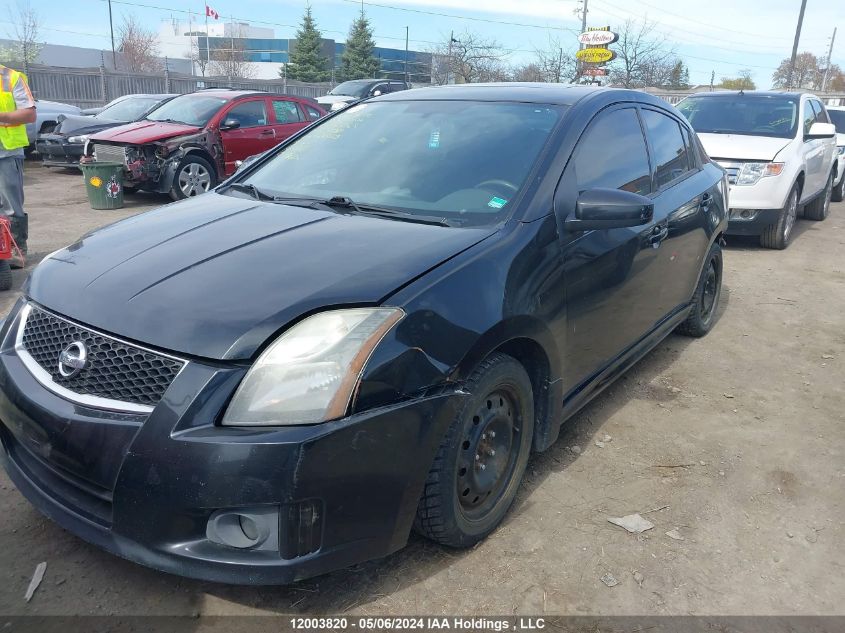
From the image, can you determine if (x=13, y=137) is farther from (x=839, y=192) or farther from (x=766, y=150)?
(x=839, y=192)

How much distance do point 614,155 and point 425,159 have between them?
1008mm

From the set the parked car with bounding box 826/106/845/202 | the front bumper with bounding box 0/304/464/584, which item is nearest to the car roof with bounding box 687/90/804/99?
the parked car with bounding box 826/106/845/202

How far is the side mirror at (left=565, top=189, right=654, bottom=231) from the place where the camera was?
2.90m

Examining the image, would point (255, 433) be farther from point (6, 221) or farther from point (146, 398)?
point (6, 221)

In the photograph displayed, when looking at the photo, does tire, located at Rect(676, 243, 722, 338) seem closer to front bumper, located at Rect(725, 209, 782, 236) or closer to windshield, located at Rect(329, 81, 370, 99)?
front bumper, located at Rect(725, 209, 782, 236)

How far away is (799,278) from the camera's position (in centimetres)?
720

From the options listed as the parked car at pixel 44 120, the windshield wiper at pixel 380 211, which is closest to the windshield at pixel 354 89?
the parked car at pixel 44 120

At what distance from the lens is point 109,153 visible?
390 inches

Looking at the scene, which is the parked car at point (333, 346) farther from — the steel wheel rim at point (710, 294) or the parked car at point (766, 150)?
the parked car at point (766, 150)

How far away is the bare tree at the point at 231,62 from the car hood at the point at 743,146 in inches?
2034

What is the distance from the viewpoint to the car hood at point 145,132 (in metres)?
9.67

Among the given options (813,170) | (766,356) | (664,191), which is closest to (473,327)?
(664,191)

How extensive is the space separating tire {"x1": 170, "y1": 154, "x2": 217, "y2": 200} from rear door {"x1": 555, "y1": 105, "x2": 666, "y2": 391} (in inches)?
297

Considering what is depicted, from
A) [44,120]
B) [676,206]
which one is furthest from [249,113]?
[676,206]
